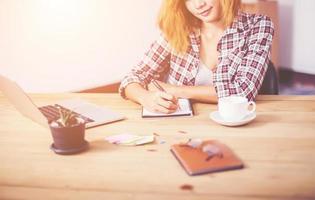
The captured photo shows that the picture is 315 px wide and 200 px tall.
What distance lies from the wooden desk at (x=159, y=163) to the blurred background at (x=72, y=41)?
49.4 inches

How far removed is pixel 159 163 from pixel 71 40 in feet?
6.44

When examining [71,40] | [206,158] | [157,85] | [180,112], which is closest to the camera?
[206,158]

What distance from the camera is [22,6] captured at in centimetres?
239

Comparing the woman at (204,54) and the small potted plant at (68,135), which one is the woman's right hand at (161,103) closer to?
the woman at (204,54)

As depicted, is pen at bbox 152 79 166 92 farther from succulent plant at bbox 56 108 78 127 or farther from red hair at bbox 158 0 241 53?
succulent plant at bbox 56 108 78 127

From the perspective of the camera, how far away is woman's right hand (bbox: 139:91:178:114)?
50.6 inches

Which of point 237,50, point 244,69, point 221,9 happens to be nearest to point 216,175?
point 244,69

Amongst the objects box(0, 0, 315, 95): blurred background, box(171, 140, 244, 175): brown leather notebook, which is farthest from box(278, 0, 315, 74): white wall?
box(171, 140, 244, 175): brown leather notebook

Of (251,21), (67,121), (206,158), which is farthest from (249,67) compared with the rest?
(67,121)

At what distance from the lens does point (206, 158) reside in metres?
0.91

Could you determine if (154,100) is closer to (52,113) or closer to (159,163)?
(52,113)

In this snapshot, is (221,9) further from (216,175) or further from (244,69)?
(216,175)

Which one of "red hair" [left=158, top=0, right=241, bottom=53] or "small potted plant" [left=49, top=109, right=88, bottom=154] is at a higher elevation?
"red hair" [left=158, top=0, right=241, bottom=53]

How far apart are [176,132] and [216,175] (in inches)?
11.2
